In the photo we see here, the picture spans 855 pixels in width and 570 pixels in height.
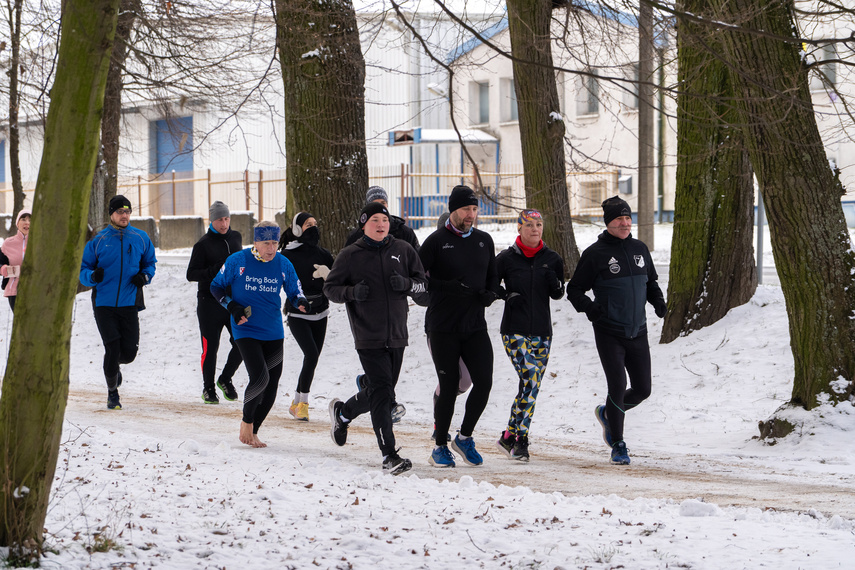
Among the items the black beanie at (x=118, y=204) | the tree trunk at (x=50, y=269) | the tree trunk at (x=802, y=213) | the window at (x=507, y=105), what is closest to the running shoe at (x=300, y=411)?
the black beanie at (x=118, y=204)

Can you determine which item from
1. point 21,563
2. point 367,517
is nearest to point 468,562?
point 367,517

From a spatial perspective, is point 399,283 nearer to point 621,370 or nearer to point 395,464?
point 395,464

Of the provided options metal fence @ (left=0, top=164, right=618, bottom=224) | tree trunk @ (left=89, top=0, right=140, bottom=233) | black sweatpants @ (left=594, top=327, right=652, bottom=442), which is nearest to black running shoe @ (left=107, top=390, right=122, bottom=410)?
black sweatpants @ (left=594, top=327, right=652, bottom=442)

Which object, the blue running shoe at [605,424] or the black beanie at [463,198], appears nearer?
the black beanie at [463,198]

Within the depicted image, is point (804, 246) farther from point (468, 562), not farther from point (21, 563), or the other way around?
point (21, 563)

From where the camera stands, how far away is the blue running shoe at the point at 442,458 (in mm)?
7035

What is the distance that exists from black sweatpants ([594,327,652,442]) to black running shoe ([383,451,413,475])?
5.67ft

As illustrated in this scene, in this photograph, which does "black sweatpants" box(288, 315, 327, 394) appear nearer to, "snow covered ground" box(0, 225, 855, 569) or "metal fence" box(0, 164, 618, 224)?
"snow covered ground" box(0, 225, 855, 569)

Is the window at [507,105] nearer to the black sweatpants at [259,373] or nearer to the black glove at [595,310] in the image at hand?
the black sweatpants at [259,373]

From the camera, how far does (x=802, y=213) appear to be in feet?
26.0

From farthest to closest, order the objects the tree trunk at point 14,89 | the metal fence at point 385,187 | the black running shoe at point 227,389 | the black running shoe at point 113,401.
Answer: the metal fence at point 385,187
the tree trunk at point 14,89
the black running shoe at point 227,389
the black running shoe at point 113,401

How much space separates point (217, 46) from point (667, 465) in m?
18.1

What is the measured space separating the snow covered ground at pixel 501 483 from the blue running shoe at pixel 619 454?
0.53 ft

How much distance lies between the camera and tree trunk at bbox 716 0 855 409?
7.83m
